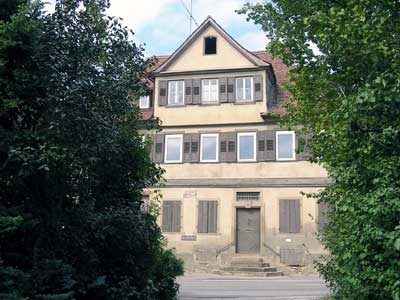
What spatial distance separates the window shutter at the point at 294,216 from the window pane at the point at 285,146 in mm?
2261

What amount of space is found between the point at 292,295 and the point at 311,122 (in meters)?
6.76

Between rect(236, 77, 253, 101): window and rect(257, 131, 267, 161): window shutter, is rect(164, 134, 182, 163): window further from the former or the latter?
rect(257, 131, 267, 161): window shutter

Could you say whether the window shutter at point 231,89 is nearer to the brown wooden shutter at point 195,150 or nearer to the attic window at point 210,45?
the attic window at point 210,45

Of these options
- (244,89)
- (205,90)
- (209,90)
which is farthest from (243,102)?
(205,90)

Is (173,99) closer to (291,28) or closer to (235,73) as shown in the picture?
(235,73)

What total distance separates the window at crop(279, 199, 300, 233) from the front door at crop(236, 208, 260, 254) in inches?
49.7

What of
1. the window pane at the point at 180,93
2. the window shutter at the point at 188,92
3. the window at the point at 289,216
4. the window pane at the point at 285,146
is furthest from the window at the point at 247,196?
the window pane at the point at 180,93

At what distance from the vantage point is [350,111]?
17.4 ft

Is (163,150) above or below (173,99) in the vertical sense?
below

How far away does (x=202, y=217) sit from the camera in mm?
24688

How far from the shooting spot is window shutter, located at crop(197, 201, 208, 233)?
24.7m

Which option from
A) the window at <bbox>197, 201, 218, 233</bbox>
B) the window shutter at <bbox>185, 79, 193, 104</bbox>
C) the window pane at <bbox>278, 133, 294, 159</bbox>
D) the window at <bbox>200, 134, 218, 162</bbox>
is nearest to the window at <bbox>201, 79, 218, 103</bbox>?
the window shutter at <bbox>185, 79, 193, 104</bbox>

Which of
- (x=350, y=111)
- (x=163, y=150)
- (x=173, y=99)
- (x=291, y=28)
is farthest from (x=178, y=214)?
(x=350, y=111)

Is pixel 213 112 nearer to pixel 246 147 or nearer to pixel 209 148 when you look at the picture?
pixel 209 148
